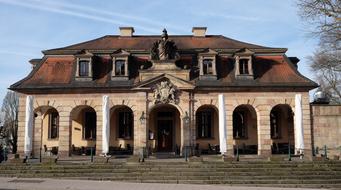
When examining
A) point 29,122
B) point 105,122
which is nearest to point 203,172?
point 105,122

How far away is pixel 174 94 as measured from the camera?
28859 mm

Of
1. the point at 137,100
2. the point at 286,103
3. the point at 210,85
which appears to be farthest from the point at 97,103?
the point at 286,103

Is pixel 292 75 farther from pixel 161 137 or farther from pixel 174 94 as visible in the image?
pixel 161 137

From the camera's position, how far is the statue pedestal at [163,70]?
29.1 meters

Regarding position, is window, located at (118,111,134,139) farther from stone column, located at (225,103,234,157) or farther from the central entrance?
stone column, located at (225,103,234,157)

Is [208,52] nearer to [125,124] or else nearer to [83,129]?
[125,124]

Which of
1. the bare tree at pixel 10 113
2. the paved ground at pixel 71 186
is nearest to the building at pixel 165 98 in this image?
the paved ground at pixel 71 186

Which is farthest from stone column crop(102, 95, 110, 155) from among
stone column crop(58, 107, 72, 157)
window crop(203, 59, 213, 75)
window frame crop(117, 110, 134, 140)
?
window crop(203, 59, 213, 75)

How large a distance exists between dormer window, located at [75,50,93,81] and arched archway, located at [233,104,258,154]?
12113 mm

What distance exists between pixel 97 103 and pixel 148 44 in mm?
7388

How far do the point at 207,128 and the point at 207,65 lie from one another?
5.20m

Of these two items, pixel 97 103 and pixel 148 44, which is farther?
pixel 148 44

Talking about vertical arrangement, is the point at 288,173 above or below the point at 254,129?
below

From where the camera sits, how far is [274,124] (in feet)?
104
